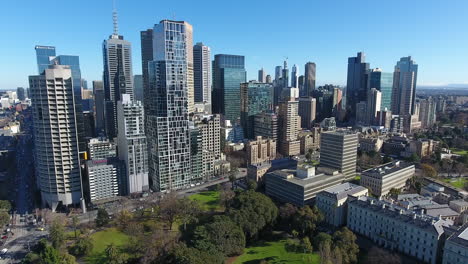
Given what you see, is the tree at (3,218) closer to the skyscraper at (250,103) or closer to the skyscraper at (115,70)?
the skyscraper at (115,70)

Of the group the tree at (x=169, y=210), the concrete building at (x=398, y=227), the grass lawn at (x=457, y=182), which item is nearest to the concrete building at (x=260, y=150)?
the tree at (x=169, y=210)

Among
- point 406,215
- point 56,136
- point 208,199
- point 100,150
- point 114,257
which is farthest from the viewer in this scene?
point 100,150

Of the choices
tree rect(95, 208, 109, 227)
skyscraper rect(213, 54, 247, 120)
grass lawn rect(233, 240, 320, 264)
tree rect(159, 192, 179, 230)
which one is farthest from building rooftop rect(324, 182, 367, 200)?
skyscraper rect(213, 54, 247, 120)

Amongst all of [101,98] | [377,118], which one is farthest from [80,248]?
[377,118]

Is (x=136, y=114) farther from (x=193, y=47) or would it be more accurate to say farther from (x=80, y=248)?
(x=193, y=47)

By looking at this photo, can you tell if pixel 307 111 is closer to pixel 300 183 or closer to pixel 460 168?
pixel 460 168

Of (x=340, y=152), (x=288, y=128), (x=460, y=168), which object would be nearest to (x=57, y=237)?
(x=340, y=152)
